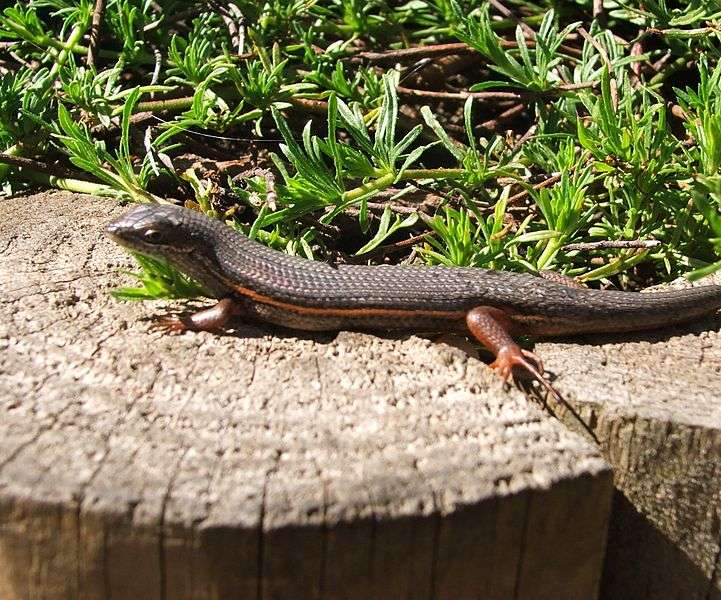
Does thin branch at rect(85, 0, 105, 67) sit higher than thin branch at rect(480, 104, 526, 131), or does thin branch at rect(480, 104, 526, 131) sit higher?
thin branch at rect(85, 0, 105, 67)

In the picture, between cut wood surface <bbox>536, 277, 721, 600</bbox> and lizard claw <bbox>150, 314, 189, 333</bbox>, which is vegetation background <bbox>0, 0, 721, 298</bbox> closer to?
lizard claw <bbox>150, 314, 189, 333</bbox>

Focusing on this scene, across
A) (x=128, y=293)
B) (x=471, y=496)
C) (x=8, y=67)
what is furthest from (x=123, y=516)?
(x=8, y=67)

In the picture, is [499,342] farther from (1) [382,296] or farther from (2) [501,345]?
(1) [382,296]

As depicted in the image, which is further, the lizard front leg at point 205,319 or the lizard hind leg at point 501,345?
the lizard front leg at point 205,319

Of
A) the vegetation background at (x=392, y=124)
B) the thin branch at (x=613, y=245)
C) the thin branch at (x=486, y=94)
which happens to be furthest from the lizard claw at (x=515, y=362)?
the thin branch at (x=486, y=94)

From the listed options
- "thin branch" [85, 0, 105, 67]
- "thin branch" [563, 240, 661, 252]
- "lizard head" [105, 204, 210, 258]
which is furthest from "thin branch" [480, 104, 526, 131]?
"thin branch" [85, 0, 105, 67]

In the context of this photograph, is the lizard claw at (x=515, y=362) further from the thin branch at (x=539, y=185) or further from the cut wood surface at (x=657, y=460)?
the thin branch at (x=539, y=185)
